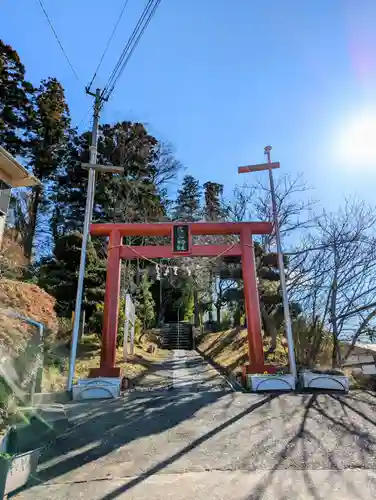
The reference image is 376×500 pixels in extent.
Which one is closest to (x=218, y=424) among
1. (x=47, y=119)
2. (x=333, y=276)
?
(x=333, y=276)

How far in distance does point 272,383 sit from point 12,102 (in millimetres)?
19564

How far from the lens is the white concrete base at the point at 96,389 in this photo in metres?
6.61

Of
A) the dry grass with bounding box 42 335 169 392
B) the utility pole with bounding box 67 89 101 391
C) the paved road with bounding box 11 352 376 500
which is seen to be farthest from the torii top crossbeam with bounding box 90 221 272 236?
the paved road with bounding box 11 352 376 500

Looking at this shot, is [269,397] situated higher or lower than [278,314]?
lower

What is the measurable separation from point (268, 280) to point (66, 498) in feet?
32.8

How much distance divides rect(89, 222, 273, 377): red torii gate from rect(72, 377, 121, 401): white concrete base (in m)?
0.81

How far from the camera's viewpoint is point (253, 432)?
4352 millimetres

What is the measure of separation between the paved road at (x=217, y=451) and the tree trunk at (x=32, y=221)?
13.3 m

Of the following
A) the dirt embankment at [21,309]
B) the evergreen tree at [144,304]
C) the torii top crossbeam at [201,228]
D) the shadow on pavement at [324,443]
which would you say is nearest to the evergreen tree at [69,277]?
the torii top crossbeam at [201,228]

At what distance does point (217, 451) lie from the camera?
3695mm

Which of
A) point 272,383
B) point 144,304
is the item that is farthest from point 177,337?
point 272,383

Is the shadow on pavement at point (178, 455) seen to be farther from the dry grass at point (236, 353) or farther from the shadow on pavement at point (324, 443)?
the dry grass at point (236, 353)

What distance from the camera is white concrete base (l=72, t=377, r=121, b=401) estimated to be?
6605mm

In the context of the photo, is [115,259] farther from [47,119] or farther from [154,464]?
[47,119]
